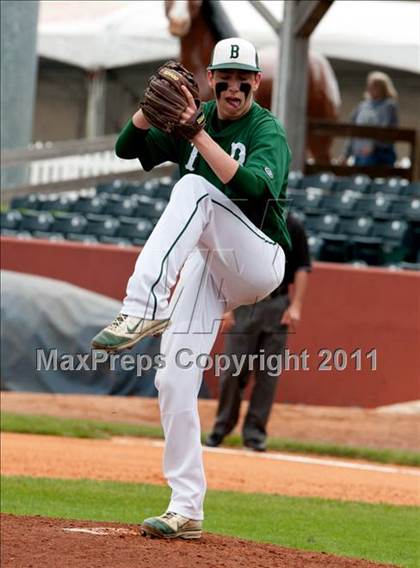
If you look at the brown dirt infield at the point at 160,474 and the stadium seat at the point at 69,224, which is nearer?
the brown dirt infield at the point at 160,474

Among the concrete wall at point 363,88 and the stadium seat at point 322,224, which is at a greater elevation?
the concrete wall at point 363,88

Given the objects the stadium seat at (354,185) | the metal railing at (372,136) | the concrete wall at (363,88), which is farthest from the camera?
the concrete wall at (363,88)

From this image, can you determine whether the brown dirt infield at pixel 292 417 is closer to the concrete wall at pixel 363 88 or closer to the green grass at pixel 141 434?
the green grass at pixel 141 434

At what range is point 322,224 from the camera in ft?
50.9

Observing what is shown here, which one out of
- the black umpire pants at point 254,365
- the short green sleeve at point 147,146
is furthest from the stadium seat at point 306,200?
the short green sleeve at point 147,146

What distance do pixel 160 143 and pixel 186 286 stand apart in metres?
0.65

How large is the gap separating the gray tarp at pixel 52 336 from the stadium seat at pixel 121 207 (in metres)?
3.42

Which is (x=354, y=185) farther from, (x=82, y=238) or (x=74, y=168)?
(x=74, y=168)

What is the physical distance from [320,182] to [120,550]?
12.7m

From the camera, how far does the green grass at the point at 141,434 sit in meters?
11.4

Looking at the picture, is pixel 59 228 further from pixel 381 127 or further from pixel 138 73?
pixel 138 73

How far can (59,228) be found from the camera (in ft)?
54.7

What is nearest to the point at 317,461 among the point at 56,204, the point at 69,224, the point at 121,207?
the point at 69,224

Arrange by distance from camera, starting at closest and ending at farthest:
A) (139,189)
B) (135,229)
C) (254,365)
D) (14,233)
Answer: (254,365) → (135,229) → (14,233) → (139,189)
